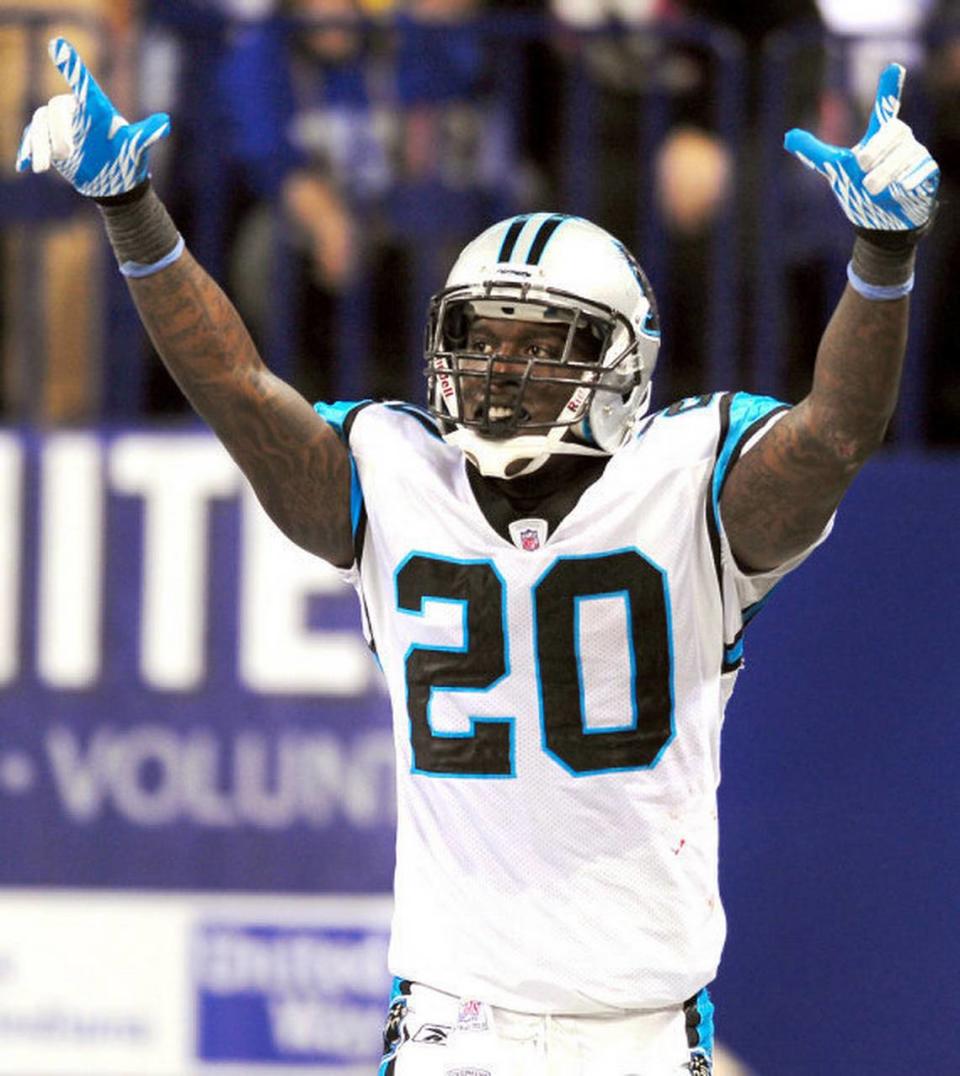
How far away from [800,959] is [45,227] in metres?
2.75

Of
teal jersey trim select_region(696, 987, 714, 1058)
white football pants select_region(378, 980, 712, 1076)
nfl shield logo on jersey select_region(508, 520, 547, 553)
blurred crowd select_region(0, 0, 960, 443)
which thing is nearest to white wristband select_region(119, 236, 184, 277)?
nfl shield logo on jersey select_region(508, 520, 547, 553)

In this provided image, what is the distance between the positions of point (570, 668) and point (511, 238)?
73cm

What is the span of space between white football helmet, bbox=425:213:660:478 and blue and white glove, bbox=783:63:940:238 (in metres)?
0.54

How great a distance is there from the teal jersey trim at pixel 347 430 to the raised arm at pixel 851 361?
62cm

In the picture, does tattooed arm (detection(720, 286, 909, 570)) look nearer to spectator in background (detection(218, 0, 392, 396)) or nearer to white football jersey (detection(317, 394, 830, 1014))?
white football jersey (detection(317, 394, 830, 1014))

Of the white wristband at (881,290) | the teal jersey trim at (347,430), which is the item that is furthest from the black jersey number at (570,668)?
the white wristband at (881,290)

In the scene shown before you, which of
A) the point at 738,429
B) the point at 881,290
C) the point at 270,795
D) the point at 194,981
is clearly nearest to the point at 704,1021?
the point at 738,429

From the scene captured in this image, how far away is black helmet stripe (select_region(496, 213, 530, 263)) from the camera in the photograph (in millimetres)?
3934

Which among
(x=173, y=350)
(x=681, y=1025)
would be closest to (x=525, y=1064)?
(x=681, y=1025)

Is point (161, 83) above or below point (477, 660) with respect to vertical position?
above

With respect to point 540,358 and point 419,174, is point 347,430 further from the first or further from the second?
point 419,174

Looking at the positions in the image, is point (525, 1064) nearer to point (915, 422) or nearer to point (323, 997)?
point (323, 997)

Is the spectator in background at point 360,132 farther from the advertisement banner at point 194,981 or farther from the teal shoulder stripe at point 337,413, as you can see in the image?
the teal shoulder stripe at point 337,413

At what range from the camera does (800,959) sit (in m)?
6.20
